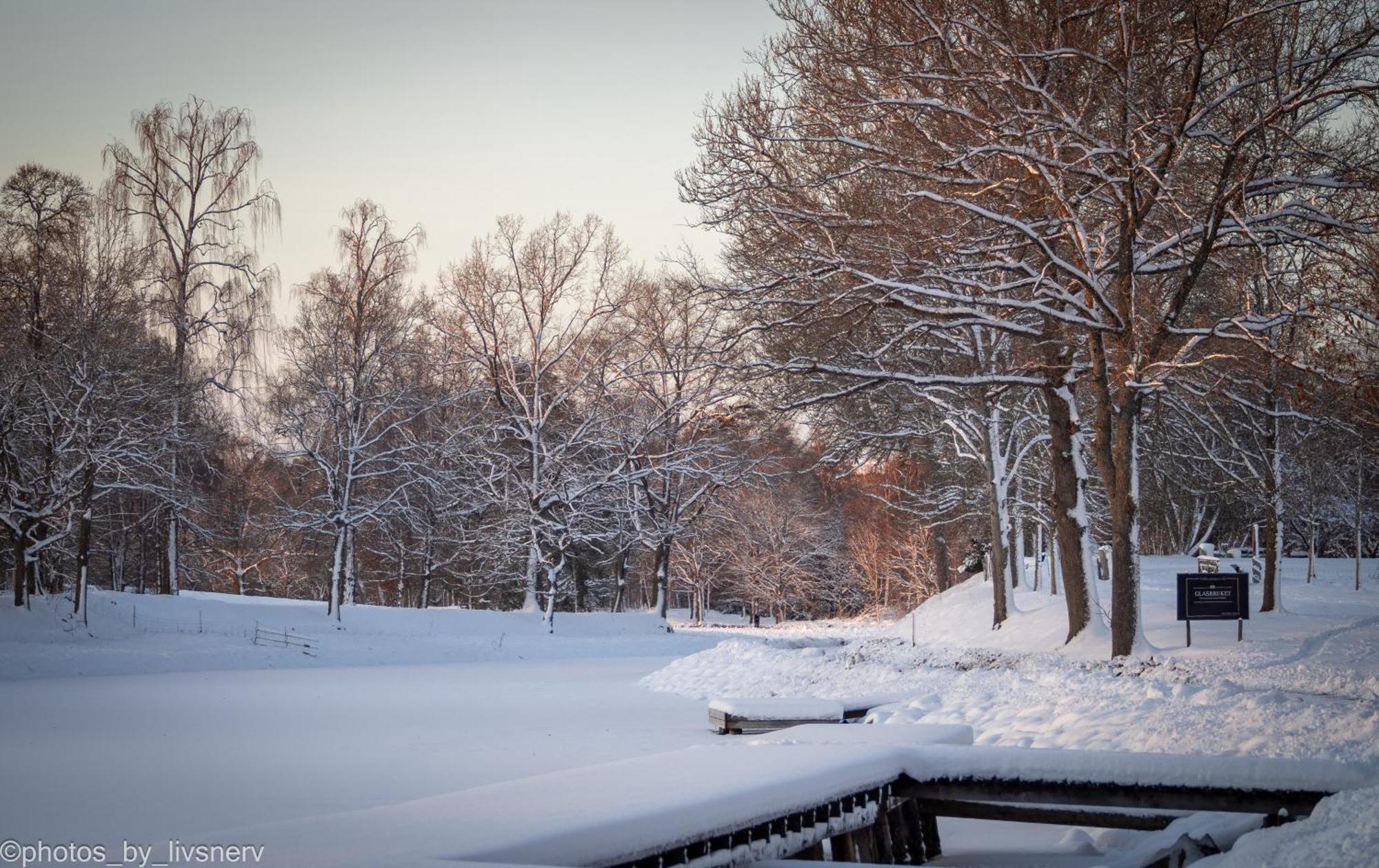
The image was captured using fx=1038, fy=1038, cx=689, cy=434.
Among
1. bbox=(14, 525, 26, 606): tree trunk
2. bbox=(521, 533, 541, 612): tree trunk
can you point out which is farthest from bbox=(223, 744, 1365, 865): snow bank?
bbox=(521, 533, 541, 612): tree trunk

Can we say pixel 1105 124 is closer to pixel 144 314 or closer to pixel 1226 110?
pixel 1226 110

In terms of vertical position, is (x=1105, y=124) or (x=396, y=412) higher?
(x=1105, y=124)

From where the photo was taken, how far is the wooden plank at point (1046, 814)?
642 centimetres

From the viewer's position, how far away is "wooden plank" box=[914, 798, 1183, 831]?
6.42 meters

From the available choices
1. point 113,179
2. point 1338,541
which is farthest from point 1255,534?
point 113,179

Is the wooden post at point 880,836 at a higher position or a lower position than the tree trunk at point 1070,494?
lower

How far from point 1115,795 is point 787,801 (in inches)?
87.4

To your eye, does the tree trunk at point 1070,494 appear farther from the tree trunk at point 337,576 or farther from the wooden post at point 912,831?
the tree trunk at point 337,576

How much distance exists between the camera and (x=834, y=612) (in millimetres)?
58188

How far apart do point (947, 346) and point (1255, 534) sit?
25.2m

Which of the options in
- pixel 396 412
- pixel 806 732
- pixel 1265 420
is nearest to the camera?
pixel 806 732

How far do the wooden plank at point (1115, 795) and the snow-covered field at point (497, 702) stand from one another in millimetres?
506

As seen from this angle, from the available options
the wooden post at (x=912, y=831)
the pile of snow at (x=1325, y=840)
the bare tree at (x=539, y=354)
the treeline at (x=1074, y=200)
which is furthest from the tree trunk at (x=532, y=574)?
the pile of snow at (x=1325, y=840)

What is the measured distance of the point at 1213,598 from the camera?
16.8 meters
